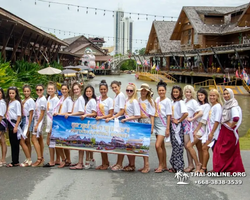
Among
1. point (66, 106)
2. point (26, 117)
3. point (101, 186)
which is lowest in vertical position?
point (101, 186)

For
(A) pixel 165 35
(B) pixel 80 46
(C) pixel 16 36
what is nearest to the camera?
(C) pixel 16 36

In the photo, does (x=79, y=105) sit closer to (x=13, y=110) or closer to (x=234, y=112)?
(x=13, y=110)

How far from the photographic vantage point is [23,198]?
14.9ft

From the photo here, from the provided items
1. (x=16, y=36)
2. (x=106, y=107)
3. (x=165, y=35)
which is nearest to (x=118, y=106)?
(x=106, y=107)

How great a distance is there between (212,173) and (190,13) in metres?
41.3

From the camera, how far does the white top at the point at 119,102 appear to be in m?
5.78

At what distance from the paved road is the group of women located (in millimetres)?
319

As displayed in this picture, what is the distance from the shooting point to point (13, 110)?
608cm

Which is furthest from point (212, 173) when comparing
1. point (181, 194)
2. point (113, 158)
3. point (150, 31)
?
point (150, 31)

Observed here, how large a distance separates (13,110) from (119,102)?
1.96 meters

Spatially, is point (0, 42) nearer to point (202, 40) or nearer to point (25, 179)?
point (25, 179)

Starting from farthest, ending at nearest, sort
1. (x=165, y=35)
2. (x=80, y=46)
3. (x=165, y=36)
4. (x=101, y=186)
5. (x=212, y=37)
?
1. (x=80, y=46)
2. (x=165, y=35)
3. (x=165, y=36)
4. (x=212, y=37)
5. (x=101, y=186)

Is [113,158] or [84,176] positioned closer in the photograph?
Result: [84,176]

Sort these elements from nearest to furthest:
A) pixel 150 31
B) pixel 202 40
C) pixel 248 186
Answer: pixel 248 186, pixel 202 40, pixel 150 31
